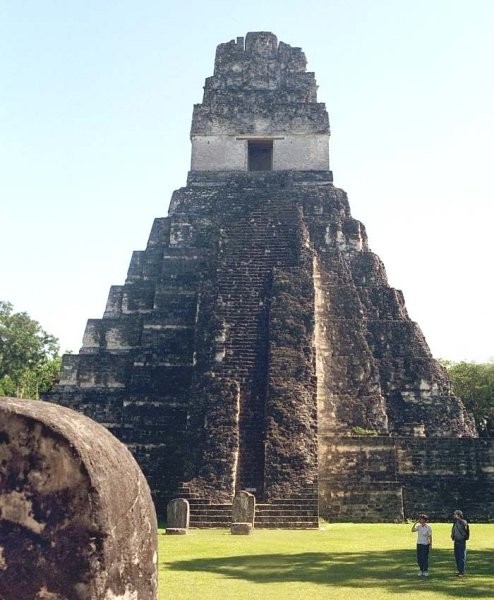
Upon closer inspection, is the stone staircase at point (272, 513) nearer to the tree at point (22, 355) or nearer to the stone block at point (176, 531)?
the stone block at point (176, 531)

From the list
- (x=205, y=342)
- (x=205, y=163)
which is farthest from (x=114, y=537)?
(x=205, y=163)

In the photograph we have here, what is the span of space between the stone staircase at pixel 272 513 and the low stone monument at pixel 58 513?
1041 centimetres

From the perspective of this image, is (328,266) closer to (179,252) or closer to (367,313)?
(367,313)

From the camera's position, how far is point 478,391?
1359 inches

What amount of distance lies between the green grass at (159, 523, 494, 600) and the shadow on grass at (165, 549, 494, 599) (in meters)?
0.01

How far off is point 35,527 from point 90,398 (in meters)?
Answer: 14.2

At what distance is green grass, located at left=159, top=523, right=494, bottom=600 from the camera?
24.0 feet

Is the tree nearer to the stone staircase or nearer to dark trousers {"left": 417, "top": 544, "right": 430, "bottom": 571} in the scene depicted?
the stone staircase

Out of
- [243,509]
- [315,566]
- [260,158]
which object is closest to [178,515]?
[243,509]

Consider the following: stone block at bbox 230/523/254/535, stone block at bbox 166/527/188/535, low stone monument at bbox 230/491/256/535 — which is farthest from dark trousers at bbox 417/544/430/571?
stone block at bbox 166/527/188/535

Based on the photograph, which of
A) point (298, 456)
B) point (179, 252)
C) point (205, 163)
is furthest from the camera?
point (205, 163)

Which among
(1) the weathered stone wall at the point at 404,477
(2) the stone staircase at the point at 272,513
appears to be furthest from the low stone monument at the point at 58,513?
(1) the weathered stone wall at the point at 404,477

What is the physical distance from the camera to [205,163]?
913 inches

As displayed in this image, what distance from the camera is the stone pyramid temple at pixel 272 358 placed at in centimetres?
1495
